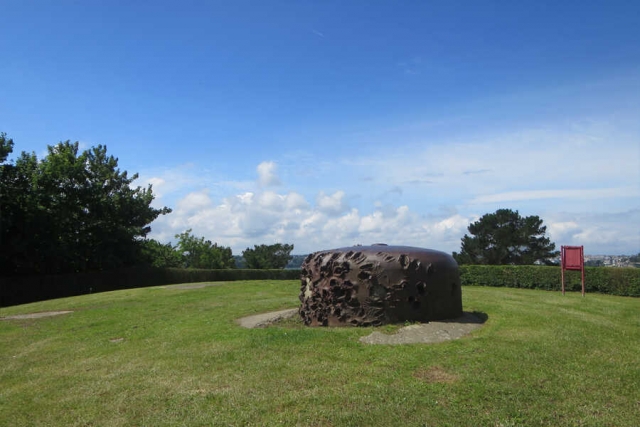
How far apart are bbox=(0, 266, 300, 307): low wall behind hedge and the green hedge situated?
50.7 ft

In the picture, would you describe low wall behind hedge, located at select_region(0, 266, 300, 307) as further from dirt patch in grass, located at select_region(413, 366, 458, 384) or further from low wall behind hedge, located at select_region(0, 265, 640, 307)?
dirt patch in grass, located at select_region(413, 366, 458, 384)

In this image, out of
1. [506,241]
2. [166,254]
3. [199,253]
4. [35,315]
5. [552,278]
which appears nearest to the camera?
[35,315]

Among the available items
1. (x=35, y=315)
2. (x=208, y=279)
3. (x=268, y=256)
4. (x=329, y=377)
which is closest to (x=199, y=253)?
(x=268, y=256)

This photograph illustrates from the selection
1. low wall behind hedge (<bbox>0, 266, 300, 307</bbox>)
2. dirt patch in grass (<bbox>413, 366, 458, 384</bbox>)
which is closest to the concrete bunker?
dirt patch in grass (<bbox>413, 366, 458, 384</bbox>)

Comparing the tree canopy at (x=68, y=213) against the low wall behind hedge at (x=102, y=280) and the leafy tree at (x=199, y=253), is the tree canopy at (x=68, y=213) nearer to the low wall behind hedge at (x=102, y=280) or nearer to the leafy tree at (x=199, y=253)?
the low wall behind hedge at (x=102, y=280)

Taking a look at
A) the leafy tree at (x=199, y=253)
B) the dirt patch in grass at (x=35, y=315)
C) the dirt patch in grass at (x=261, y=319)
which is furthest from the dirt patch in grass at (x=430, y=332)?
the leafy tree at (x=199, y=253)

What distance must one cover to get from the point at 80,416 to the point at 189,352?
256cm

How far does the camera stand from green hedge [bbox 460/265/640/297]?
23094mm

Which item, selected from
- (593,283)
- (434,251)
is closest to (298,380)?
(434,251)

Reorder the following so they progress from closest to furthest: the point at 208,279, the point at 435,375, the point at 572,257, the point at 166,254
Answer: the point at 435,375 → the point at 572,257 → the point at 208,279 → the point at 166,254

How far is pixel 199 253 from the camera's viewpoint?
2425 inches

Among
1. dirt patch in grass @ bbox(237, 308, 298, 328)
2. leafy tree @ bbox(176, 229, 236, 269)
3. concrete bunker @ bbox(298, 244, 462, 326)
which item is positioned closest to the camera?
concrete bunker @ bbox(298, 244, 462, 326)

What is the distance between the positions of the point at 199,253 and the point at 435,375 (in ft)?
190

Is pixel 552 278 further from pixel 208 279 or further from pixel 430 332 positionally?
pixel 208 279
